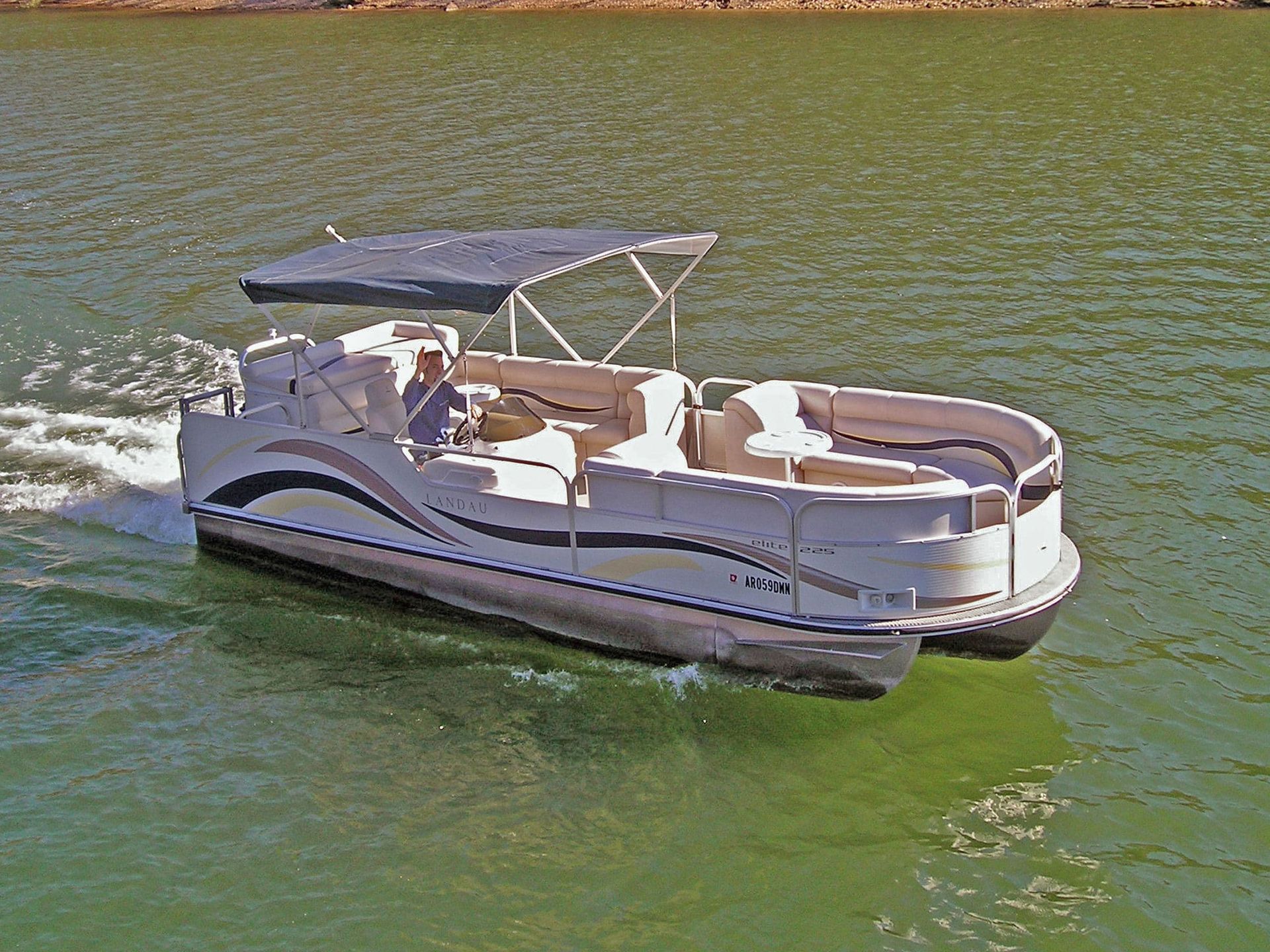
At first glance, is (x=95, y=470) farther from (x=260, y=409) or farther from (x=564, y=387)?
(x=564, y=387)

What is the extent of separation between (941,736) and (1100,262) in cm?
1186

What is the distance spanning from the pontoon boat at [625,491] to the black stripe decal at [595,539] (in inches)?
0.7

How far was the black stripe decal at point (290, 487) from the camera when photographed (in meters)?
11.5

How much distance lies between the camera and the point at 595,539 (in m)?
10.4

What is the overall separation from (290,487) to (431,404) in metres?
1.58

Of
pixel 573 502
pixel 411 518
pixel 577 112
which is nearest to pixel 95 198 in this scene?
pixel 577 112

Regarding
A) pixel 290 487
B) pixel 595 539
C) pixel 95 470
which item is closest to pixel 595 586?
pixel 595 539

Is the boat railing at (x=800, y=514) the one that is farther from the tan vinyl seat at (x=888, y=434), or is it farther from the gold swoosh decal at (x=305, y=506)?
the gold swoosh decal at (x=305, y=506)

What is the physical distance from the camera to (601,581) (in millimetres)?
10438

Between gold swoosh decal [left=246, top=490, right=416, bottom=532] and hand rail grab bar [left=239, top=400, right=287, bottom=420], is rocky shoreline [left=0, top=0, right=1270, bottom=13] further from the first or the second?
gold swoosh decal [left=246, top=490, right=416, bottom=532]

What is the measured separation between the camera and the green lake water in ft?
27.0

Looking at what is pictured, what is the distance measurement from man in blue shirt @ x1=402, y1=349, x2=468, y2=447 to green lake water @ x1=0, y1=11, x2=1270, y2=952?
1.53 metres

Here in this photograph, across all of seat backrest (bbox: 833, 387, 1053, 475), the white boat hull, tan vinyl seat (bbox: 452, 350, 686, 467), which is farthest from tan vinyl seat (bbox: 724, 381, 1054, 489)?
the white boat hull

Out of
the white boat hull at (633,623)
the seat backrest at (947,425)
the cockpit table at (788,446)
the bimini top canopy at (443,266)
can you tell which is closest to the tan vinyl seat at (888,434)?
the seat backrest at (947,425)
